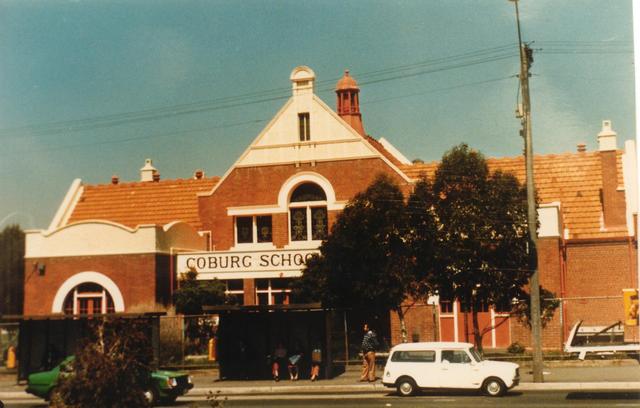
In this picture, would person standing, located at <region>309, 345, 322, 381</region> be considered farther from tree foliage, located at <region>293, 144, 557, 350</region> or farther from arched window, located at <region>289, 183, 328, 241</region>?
arched window, located at <region>289, 183, 328, 241</region>

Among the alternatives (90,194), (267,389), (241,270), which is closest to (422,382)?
(267,389)

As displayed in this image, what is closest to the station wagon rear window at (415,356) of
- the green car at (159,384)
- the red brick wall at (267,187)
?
the green car at (159,384)

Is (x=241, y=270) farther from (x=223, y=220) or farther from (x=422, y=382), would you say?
(x=422, y=382)

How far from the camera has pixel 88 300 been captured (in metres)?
39.5

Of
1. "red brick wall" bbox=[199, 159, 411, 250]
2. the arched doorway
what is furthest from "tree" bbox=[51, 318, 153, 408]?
the arched doorway

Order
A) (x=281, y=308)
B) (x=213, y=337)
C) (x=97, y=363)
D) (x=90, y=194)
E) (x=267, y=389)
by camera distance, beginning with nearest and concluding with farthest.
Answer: (x=97, y=363)
(x=267, y=389)
(x=281, y=308)
(x=213, y=337)
(x=90, y=194)

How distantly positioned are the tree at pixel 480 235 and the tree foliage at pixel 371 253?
1560mm

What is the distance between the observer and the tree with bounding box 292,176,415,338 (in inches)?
1211

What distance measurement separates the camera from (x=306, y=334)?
29891mm

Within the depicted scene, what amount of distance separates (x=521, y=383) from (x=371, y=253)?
814 centimetres

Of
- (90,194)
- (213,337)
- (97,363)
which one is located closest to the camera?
(97,363)

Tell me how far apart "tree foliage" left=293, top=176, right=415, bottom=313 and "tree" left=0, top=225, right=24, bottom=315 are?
13402 millimetres

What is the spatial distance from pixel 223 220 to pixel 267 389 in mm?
15234

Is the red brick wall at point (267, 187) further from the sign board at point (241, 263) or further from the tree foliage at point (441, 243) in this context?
the tree foliage at point (441, 243)
